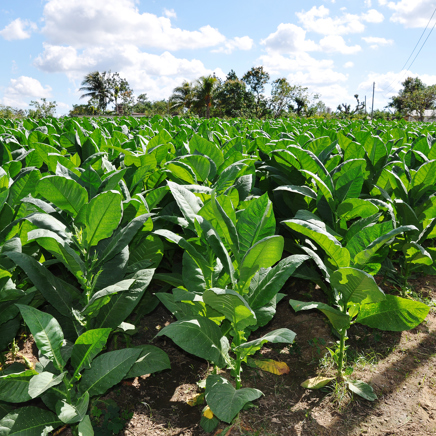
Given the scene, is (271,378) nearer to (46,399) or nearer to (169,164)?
(46,399)

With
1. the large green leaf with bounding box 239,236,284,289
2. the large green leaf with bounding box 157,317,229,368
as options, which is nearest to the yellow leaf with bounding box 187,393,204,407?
the large green leaf with bounding box 157,317,229,368

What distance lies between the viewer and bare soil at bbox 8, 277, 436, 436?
6.53ft

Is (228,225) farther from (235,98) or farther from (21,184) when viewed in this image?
(235,98)

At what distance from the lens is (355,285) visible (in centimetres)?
187

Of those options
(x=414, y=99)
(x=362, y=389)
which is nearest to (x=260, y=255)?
(x=362, y=389)

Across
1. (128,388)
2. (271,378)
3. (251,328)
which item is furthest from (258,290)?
(128,388)

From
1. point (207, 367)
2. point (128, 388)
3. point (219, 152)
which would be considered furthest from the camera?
point (219, 152)

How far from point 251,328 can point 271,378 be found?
23.9 inches

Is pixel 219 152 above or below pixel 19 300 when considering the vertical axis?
above

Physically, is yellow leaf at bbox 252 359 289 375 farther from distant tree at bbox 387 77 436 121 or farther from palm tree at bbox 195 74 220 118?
distant tree at bbox 387 77 436 121

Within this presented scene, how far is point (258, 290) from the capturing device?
1.91m

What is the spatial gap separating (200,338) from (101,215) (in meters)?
0.80

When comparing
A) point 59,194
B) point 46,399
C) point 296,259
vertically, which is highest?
point 59,194

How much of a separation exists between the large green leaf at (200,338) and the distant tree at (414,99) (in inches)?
2742
